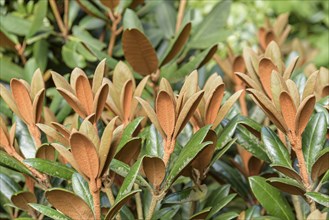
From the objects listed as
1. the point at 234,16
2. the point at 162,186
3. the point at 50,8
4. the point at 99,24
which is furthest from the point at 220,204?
the point at 234,16

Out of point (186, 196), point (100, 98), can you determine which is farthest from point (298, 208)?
point (100, 98)

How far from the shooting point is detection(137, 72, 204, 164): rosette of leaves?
88 centimetres

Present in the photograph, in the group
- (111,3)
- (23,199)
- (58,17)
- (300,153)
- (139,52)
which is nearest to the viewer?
(300,153)

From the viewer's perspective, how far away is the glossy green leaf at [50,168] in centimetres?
89

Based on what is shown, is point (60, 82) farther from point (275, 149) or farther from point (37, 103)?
point (275, 149)

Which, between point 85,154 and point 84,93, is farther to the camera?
point 84,93

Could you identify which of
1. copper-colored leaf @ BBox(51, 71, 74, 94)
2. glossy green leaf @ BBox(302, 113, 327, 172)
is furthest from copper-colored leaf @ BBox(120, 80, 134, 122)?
glossy green leaf @ BBox(302, 113, 327, 172)

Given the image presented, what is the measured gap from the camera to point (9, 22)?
1479mm

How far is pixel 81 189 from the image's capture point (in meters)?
0.91

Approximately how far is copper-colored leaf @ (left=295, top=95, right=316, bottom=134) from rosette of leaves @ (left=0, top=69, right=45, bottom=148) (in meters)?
0.43

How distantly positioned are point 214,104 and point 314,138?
0.18 metres

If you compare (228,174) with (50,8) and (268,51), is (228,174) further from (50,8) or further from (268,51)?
(50,8)

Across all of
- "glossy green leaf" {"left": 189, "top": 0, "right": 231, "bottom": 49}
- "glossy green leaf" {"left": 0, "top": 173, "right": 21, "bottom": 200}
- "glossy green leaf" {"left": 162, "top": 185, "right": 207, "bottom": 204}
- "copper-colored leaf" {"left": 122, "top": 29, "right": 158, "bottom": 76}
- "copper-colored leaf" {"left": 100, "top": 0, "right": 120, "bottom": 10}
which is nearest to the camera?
"glossy green leaf" {"left": 162, "top": 185, "right": 207, "bottom": 204}

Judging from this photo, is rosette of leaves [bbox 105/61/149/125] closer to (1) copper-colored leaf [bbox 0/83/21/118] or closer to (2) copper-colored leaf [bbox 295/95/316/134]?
(1) copper-colored leaf [bbox 0/83/21/118]
